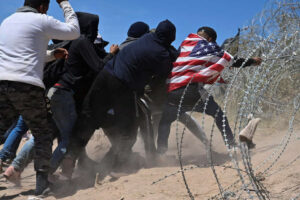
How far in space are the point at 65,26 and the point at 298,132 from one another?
3481 mm

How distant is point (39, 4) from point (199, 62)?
180 centimetres

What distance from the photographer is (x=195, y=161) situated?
4.20 metres

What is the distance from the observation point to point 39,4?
2889 millimetres

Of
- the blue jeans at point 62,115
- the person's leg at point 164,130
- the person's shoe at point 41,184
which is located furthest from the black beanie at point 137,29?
the person's shoe at point 41,184

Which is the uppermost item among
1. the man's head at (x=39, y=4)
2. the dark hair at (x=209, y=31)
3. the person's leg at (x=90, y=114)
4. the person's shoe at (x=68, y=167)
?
the man's head at (x=39, y=4)

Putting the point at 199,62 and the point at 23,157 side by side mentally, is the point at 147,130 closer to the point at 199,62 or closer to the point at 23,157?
the point at 199,62

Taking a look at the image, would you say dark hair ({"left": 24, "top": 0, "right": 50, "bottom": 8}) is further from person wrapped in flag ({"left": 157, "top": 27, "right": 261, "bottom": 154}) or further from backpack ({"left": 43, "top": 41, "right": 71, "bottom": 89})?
person wrapped in flag ({"left": 157, "top": 27, "right": 261, "bottom": 154})

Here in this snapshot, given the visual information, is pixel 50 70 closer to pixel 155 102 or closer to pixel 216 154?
pixel 155 102

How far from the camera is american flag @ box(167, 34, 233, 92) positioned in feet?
12.4

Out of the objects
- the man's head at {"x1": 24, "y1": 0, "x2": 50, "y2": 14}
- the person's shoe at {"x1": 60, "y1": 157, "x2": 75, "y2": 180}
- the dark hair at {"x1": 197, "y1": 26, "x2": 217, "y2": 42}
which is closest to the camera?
the man's head at {"x1": 24, "y1": 0, "x2": 50, "y2": 14}

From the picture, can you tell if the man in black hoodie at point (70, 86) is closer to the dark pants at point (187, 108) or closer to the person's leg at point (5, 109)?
the person's leg at point (5, 109)

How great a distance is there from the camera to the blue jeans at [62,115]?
3301 millimetres

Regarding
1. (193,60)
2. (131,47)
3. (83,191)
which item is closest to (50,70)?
(131,47)

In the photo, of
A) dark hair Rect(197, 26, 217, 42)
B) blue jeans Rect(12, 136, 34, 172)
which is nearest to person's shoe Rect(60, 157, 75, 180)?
blue jeans Rect(12, 136, 34, 172)
